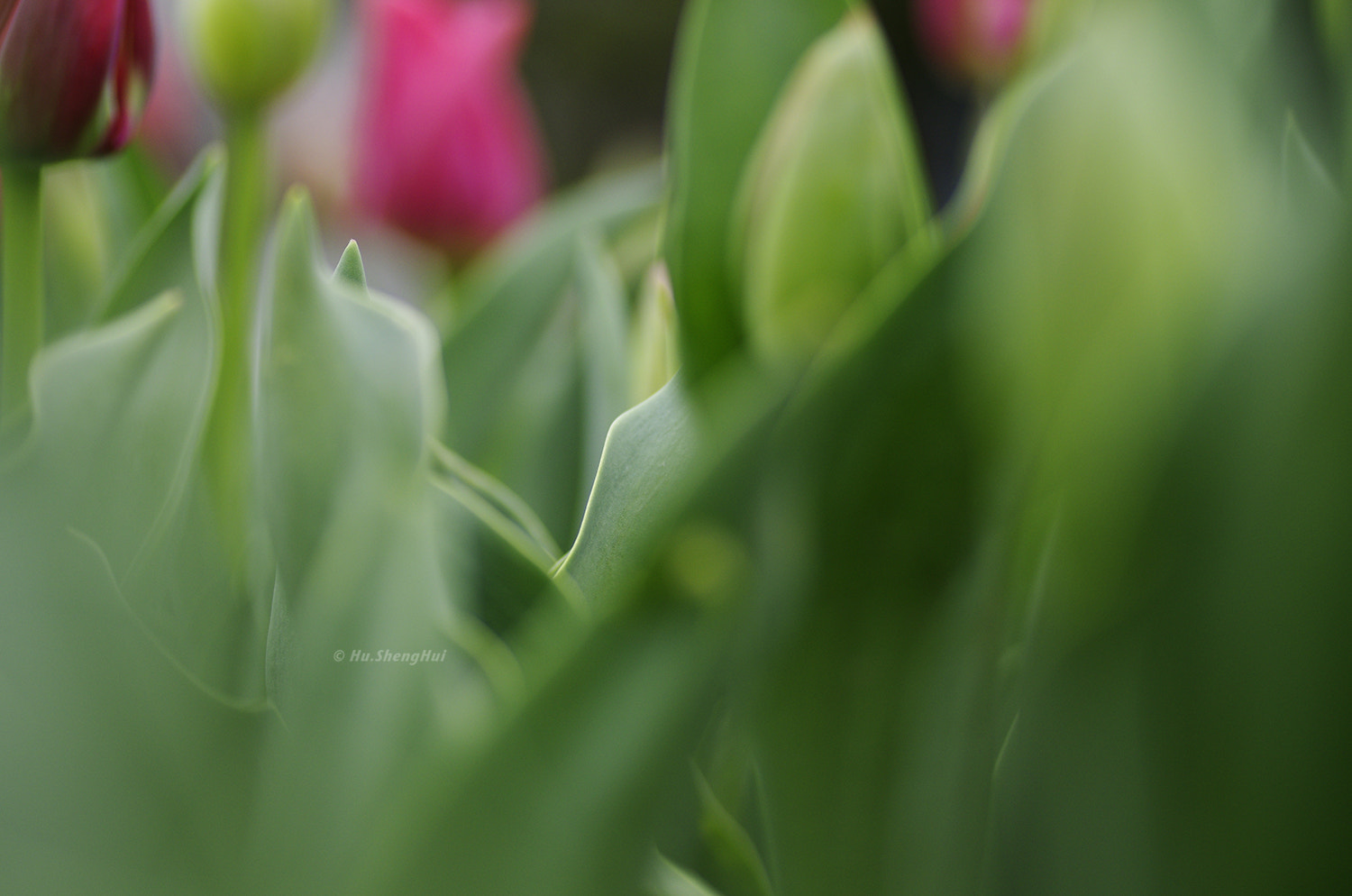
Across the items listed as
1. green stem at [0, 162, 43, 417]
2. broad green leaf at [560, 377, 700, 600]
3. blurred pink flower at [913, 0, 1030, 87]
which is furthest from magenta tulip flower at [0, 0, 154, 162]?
blurred pink flower at [913, 0, 1030, 87]

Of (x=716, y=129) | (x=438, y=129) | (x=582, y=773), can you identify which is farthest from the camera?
(x=438, y=129)

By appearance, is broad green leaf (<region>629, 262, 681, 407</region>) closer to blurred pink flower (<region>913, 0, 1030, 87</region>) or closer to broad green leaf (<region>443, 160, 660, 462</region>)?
broad green leaf (<region>443, 160, 660, 462</region>)

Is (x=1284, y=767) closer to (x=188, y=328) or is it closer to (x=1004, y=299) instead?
(x=1004, y=299)

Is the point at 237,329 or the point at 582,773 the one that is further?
the point at 237,329

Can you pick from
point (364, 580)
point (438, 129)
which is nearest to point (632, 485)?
point (364, 580)

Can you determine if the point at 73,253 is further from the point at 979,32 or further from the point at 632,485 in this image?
the point at 979,32

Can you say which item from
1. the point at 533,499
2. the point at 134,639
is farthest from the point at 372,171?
the point at 134,639
